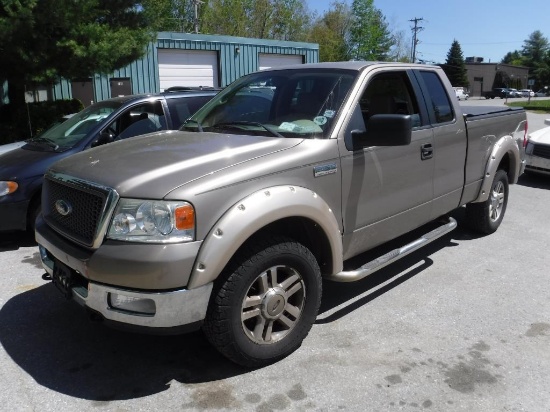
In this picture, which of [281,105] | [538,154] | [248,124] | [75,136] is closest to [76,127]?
[75,136]

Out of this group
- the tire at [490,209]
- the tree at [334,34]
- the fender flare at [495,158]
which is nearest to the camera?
the fender flare at [495,158]

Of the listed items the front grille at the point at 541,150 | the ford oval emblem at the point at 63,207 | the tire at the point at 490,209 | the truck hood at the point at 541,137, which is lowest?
the tire at the point at 490,209

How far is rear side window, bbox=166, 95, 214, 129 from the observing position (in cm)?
643

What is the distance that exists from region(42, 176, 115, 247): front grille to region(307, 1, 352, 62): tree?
47.9 m

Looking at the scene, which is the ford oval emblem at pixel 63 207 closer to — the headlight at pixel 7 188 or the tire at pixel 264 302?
the tire at pixel 264 302

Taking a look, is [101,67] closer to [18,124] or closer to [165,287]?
[18,124]

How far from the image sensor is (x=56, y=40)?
9.72 m

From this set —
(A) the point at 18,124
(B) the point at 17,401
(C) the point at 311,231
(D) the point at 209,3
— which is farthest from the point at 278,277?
(D) the point at 209,3

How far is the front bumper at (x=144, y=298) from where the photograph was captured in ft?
8.68

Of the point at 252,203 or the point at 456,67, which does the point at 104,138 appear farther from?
the point at 456,67

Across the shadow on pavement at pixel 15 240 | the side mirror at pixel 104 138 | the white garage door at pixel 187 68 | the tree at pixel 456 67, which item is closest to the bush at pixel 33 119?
the white garage door at pixel 187 68

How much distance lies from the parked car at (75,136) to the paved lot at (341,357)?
86 centimetres

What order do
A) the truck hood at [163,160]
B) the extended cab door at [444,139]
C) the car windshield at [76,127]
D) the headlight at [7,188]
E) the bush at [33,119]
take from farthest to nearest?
the bush at [33,119]
the car windshield at [76,127]
the headlight at [7,188]
the extended cab door at [444,139]
the truck hood at [163,160]

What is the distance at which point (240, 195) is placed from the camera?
2.88m
